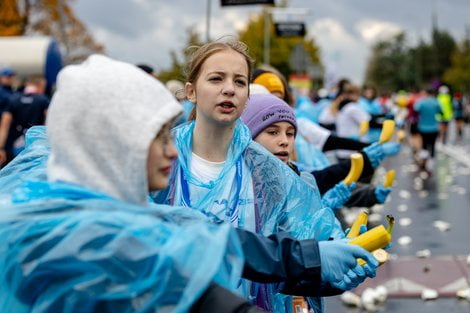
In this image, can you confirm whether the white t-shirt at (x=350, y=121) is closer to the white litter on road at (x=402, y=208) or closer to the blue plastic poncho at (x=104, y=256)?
the white litter on road at (x=402, y=208)

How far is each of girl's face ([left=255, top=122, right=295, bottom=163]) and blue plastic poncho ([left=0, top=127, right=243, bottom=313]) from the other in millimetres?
1855

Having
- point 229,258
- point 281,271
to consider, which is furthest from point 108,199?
point 281,271

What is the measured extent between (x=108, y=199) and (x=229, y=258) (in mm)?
299

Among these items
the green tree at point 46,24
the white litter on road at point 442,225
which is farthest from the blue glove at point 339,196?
the green tree at point 46,24

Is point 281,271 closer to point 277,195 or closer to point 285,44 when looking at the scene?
point 277,195

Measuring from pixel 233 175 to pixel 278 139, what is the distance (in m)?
0.78

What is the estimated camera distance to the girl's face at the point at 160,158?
181 cm

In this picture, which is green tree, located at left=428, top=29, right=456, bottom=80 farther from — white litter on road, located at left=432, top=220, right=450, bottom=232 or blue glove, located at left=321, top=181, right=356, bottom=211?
blue glove, located at left=321, top=181, right=356, bottom=211

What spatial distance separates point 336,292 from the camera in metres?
2.47

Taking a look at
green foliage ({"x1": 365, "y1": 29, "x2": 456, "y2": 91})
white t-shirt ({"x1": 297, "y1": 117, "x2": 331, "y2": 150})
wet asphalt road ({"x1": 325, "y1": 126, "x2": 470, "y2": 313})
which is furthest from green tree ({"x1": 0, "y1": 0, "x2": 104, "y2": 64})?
green foliage ({"x1": 365, "y1": 29, "x2": 456, "y2": 91})

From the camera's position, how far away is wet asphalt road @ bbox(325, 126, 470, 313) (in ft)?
20.4

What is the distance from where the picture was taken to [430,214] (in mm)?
11000

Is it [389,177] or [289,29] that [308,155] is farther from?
[289,29]

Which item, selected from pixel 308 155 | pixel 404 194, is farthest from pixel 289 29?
pixel 308 155
